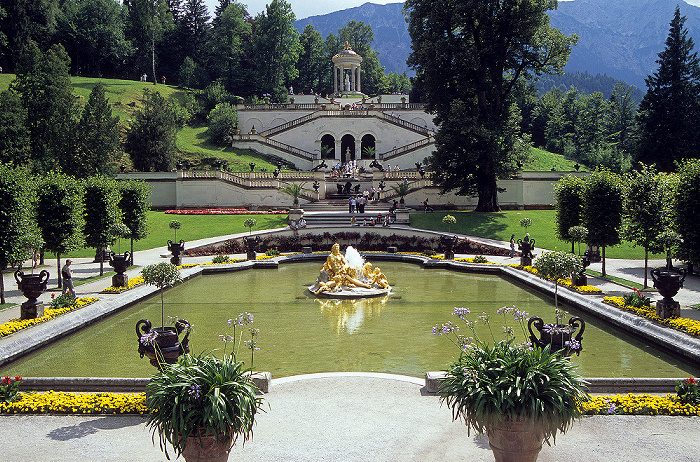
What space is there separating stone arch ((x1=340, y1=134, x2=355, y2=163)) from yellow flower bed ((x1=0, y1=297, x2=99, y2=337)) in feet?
159

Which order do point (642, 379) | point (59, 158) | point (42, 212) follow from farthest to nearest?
point (59, 158), point (42, 212), point (642, 379)

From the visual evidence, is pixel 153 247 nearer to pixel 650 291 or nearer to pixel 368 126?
pixel 650 291

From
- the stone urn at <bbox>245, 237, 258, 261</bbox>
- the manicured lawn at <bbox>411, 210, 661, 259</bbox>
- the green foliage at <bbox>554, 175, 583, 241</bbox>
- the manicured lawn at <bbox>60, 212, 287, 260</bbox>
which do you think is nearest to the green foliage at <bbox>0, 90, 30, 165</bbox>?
the manicured lawn at <bbox>60, 212, 287, 260</bbox>

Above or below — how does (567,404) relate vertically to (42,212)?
below

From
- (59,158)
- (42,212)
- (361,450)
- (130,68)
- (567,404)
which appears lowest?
(361,450)

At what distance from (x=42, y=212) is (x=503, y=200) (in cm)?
3551

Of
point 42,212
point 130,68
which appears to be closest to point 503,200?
point 42,212

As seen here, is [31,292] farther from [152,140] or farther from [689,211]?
[152,140]

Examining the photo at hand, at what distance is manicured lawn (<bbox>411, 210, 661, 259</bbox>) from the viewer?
105ft

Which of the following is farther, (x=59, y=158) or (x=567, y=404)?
(x=59, y=158)

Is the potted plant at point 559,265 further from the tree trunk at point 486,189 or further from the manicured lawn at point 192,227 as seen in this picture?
the tree trunk at point 486,189

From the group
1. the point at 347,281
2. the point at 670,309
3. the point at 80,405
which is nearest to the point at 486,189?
the point at 347,281

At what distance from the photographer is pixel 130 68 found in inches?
3622

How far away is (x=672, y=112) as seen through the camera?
52.3 metres
